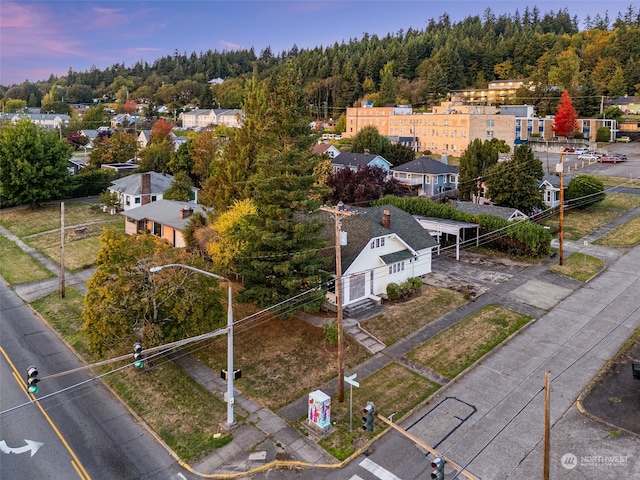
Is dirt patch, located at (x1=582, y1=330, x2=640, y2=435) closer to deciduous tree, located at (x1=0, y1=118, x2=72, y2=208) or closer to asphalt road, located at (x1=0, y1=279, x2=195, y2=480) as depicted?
asphalt road, located at (x1=0, y1=279, x2=195, y2=480)

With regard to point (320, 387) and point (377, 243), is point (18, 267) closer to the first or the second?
point (377, 243)

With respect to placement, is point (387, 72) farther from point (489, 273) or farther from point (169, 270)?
point (169, 270)

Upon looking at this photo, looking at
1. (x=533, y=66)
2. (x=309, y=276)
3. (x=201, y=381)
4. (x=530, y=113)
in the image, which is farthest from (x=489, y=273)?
(x=533, y=66)

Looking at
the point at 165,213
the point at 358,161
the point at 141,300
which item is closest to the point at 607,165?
the point at 358,161

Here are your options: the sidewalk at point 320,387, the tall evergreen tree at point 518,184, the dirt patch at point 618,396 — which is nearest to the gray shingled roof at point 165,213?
the sidewalk at point 320,387

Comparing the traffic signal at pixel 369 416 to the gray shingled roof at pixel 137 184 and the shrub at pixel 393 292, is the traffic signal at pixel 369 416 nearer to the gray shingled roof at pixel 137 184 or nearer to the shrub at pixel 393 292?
the shrub at pixel 393 292

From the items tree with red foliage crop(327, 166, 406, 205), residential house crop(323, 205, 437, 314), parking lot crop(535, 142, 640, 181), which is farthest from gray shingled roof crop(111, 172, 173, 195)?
parking lot crop(535, 142, 640, 181)
